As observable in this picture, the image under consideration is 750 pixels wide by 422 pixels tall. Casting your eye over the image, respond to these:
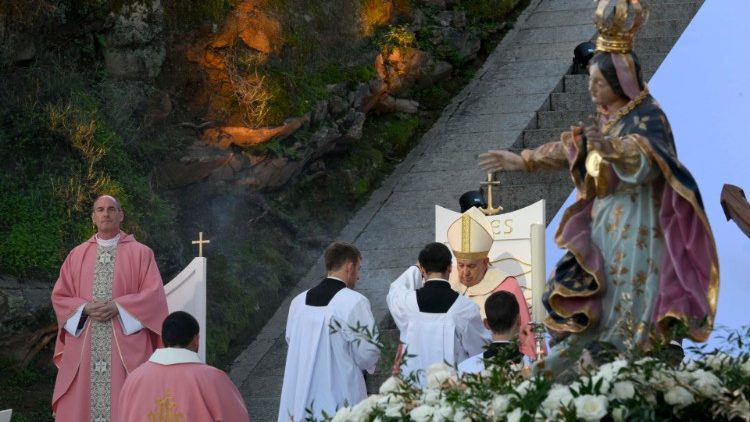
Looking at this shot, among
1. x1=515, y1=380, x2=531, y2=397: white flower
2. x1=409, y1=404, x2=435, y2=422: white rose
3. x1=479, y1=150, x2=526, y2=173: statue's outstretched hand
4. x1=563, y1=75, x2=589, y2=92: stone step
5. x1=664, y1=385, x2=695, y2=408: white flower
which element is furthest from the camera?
x1=563, y1=75, x2=589, y2=92: stone step

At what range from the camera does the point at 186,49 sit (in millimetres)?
12922

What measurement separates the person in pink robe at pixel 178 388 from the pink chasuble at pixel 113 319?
195 cm

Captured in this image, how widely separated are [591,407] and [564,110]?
898 centimetres

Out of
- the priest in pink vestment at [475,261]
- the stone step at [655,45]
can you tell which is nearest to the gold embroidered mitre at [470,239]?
the priest in pink vestment at [475,261]

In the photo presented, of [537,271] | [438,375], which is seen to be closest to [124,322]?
[537,271]

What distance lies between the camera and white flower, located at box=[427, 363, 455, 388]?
5.55 metres

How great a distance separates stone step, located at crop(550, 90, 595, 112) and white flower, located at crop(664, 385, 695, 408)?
883cm

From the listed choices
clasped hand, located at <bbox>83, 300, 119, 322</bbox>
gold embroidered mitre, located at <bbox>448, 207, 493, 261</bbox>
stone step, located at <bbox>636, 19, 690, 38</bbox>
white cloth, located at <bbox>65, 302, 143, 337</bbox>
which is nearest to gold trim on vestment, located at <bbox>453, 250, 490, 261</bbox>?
gold embroidered mitre, located at <bbox>448, 207, 493, 261</bbox>

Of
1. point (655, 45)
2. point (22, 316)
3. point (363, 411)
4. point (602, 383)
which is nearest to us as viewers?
point (602, 383)

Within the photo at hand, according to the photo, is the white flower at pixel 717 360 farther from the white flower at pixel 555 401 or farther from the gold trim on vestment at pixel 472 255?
the gold trim on vestment at pixel 472 255

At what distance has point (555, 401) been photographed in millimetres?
5062

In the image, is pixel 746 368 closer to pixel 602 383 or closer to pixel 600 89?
pixel 602 383

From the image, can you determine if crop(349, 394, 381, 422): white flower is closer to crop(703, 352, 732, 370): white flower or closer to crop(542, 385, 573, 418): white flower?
crop(542, 385, 573, 418): white flower

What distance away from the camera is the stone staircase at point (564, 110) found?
13070 mm
